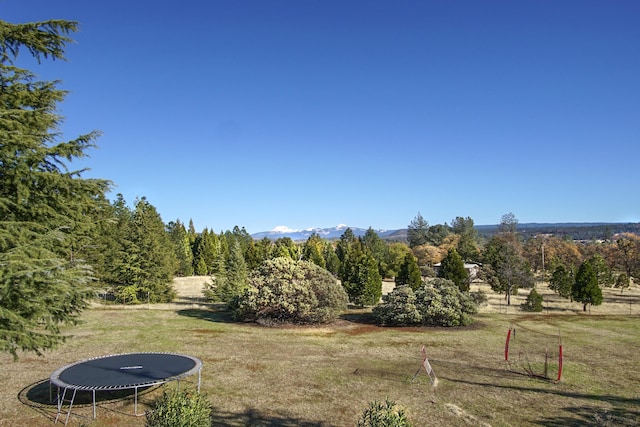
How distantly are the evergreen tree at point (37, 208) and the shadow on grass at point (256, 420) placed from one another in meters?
5.07

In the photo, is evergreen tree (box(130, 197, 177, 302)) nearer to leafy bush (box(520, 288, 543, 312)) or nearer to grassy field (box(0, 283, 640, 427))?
grassy field (box(0, 283, 640, 427))

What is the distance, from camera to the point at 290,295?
90.8 ft

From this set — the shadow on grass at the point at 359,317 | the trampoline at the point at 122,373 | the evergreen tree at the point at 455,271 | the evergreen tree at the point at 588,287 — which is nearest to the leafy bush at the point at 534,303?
the evergreen tree at the point at 588,287

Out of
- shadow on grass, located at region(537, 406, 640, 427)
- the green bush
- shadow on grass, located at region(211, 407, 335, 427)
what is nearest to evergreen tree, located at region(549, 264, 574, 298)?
shadow on grass, located at region(537, 406, 640, 427)

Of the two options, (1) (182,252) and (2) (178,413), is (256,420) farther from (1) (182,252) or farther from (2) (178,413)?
(1) (182,252)

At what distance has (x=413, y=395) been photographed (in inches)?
537

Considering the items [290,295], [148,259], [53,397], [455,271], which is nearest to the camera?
[53,397]

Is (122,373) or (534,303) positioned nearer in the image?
(122,373)

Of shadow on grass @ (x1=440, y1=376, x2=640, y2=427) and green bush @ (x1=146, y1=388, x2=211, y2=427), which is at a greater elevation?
green bush @ (x1=146, y1=388, x2=211, y2=427)

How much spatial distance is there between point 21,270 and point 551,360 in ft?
64.8

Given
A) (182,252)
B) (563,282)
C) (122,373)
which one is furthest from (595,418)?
(182,252)

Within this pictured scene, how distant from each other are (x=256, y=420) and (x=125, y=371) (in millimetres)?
4219

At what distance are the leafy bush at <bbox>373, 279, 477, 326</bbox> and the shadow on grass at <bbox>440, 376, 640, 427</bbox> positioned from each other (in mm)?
12663

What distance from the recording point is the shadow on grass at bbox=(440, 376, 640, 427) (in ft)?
37.4
